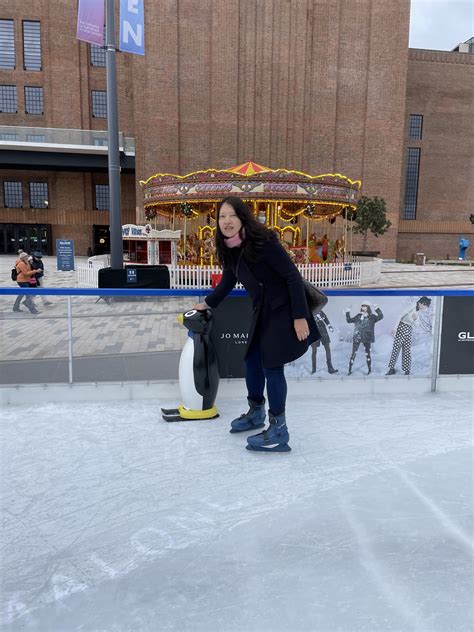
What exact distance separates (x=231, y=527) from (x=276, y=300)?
4.55ft

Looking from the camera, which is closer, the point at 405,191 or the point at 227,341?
the point at 227,341

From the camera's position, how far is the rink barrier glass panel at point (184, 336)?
4.14 m

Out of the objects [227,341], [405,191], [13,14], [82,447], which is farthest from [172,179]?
[405,191]

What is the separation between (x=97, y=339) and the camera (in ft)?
14.1

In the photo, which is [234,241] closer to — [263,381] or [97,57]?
[263,381]

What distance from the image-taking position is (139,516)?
8.09ft

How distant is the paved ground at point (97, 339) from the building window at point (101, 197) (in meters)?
33.4

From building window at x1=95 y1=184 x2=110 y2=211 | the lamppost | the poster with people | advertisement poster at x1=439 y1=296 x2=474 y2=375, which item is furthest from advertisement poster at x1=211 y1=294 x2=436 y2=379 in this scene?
building window at x1=95 y1=184 x2=110 y2=211

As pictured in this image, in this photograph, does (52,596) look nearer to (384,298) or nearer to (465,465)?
(465,465)

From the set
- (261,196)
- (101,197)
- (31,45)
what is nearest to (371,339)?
(261,196)

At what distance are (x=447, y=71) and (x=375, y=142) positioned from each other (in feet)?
41.3

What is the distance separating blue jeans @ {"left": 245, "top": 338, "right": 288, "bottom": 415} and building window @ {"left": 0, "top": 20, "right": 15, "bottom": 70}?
3869 cm

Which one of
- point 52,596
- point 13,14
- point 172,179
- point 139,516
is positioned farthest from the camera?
point 13,14

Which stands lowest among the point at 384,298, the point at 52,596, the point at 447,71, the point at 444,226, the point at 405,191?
the point at 52,596
